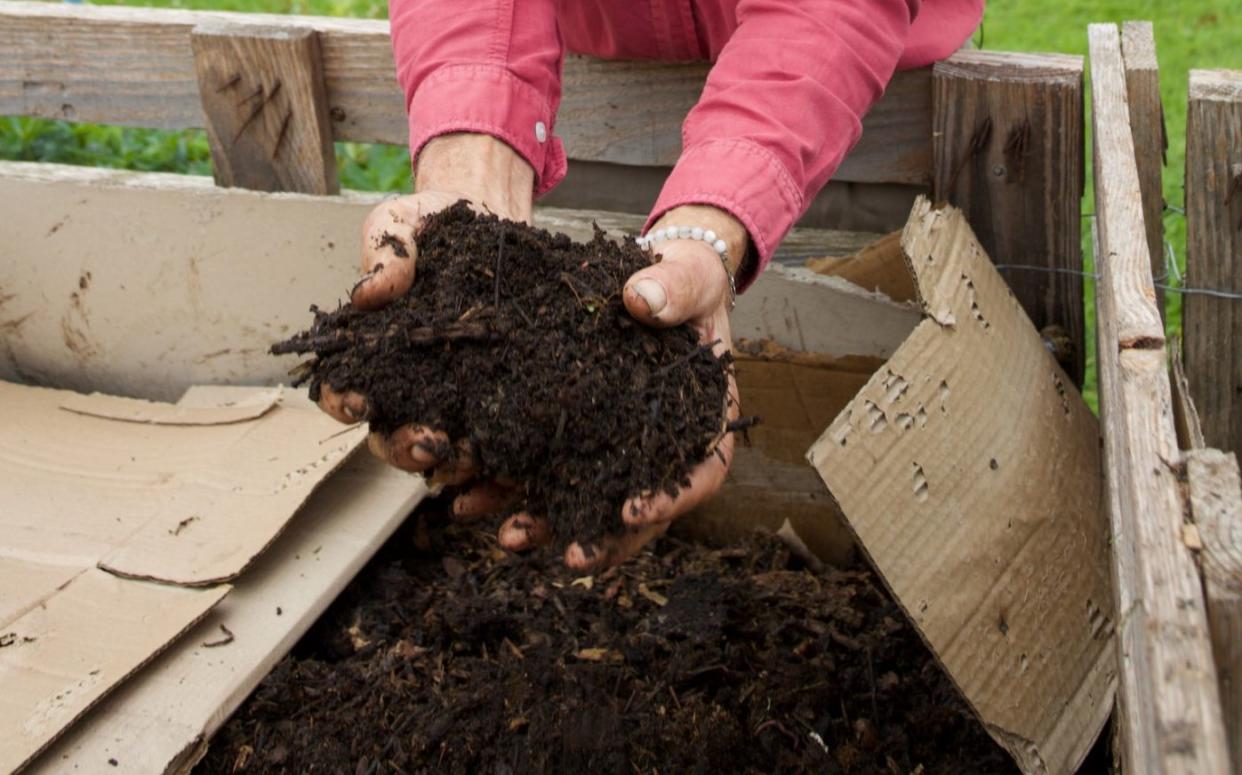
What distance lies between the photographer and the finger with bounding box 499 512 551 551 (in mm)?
1861

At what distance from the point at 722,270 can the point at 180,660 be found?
3.90ft

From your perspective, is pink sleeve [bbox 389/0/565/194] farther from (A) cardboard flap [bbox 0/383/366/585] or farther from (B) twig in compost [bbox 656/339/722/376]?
(A) cardboard flap [bbox 0/383/366/585]

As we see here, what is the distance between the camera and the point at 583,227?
8.99ft

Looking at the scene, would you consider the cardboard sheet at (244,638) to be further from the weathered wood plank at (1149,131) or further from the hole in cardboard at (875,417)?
the weathered wood plank at (1149,131)

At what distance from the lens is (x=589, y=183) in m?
3.03

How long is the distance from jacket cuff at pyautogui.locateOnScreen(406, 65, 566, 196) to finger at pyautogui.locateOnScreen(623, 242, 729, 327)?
49 cm

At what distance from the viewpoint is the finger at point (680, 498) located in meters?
1.74

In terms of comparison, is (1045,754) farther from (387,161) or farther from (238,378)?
(387,161)

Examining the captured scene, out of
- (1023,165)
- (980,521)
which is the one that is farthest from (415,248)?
(1023,165)

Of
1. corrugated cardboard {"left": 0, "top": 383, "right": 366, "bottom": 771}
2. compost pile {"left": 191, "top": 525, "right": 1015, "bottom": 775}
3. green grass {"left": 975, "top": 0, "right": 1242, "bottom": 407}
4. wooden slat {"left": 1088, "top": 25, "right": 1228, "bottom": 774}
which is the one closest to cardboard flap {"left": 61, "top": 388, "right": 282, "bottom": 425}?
corrugated cardboard {"left": 0, "top": 383, "right": 366, "bottom": 771}

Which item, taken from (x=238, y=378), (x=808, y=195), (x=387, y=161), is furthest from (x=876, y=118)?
(x=387, y=161)

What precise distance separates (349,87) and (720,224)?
1235mm

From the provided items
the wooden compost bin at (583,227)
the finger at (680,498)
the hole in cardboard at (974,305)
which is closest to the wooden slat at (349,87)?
the wooden compost bin at (583,227)

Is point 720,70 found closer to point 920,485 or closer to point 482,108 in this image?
point 482,108
